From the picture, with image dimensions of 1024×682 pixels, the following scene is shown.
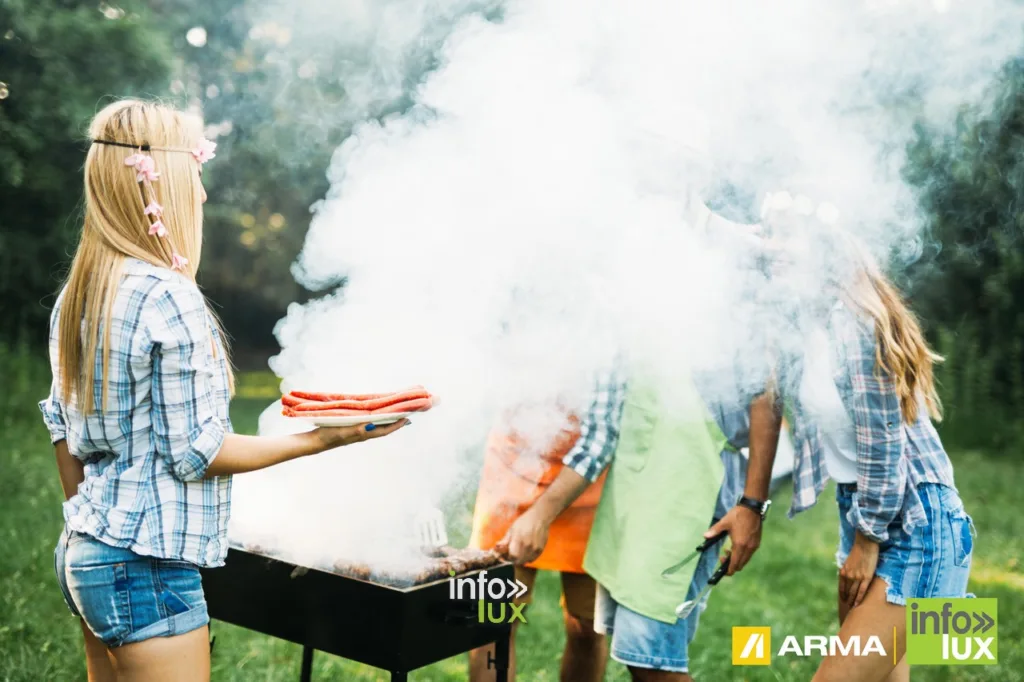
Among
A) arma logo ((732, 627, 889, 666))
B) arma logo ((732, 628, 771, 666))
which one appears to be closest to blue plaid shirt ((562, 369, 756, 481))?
arma logo ((732, 627, 889, 666))

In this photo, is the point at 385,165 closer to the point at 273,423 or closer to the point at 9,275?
the point at 273,423

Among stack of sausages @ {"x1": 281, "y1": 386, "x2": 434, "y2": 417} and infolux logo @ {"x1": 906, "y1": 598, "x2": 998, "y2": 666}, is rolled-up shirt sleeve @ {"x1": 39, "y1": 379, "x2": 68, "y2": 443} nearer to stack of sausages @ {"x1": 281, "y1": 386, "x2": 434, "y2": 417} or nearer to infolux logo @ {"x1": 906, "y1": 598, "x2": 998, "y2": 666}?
stack of sausages @ {"x1": 281, "y1": 386, "x2": 434, "y2": 417}

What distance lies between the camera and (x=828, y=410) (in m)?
2.82

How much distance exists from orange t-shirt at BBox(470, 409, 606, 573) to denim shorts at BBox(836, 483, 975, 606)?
1080 mm

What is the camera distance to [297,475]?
3.40m

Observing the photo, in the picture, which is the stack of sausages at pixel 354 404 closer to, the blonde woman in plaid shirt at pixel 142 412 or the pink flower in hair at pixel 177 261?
the blonde woman in plaid shirt at pixel 142 412

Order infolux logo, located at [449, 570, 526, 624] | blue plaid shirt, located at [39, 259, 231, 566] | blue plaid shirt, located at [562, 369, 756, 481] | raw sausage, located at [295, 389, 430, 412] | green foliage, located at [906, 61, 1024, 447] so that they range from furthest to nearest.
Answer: green foliage, located at [906, 61, 1024, 447] < blue plaid shirt, located at [562, 369, 756, 481] < infolux logo, located at [449, 570, 526, 624] < raw sausage, located at [295, 389, 430, 412] < blue plaid shirt, located at [39, 259, 231, 566]

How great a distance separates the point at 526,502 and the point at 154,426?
5.19ft

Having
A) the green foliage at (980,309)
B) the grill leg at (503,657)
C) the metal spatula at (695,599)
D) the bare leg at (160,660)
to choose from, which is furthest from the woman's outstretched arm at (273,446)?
the green foliage at (980,309)

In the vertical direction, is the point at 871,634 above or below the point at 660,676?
above

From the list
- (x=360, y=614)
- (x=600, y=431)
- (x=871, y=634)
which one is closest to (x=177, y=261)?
(x=360, y=614)

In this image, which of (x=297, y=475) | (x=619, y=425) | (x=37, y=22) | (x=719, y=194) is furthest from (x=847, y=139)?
(x=37, y=22)

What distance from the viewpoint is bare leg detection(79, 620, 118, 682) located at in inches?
102

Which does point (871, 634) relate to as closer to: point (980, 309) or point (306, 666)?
point (306, 666)
